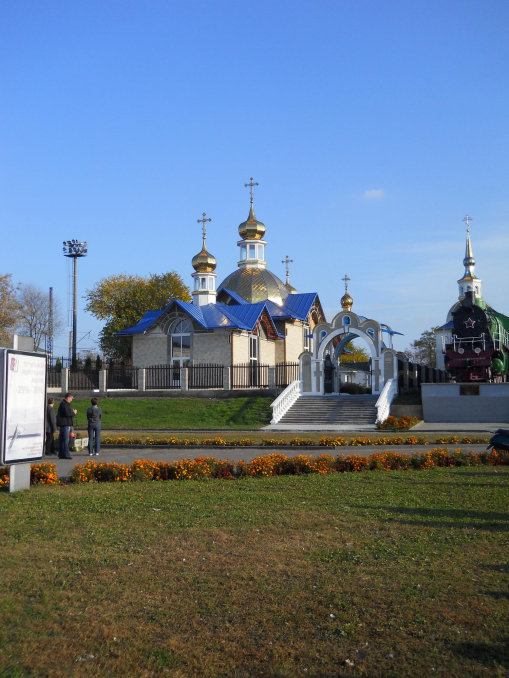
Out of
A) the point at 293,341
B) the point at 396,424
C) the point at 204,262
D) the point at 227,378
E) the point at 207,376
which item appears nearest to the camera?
the point at 396,424

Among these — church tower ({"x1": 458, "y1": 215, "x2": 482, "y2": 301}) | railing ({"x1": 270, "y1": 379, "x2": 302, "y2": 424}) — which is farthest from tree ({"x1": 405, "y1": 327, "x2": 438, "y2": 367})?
railing ({"x1": 270, "y1": 379, "x2": 302, "y2": 424})

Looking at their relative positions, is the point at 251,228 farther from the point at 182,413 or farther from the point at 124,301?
the point at 182,413

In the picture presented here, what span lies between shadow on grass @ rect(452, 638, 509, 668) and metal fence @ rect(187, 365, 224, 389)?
102ft

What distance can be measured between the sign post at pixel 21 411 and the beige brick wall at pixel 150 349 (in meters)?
30.0

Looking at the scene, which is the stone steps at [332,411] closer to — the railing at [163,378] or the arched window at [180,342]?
the railing at [163,378]

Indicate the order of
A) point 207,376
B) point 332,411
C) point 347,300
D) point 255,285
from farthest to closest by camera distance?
point 347,300, point 255,285, point 207,376, point 332,411

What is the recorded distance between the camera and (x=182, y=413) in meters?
29.3

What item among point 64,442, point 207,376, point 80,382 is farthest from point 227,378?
point 64,442

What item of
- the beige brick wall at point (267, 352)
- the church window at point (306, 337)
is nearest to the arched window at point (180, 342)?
the beige brick wall at point (267, 352)

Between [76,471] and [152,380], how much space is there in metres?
26.2

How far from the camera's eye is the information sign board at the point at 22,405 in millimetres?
9977

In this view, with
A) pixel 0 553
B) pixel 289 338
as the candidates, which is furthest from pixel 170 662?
pixel 289 338

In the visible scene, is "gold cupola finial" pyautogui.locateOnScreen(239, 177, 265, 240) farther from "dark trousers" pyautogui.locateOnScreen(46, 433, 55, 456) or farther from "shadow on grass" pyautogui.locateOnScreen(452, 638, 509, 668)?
"shadow on grass" pyautogui.locateOnScreen(452, 638, 509, 668)

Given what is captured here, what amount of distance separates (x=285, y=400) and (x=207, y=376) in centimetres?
744
